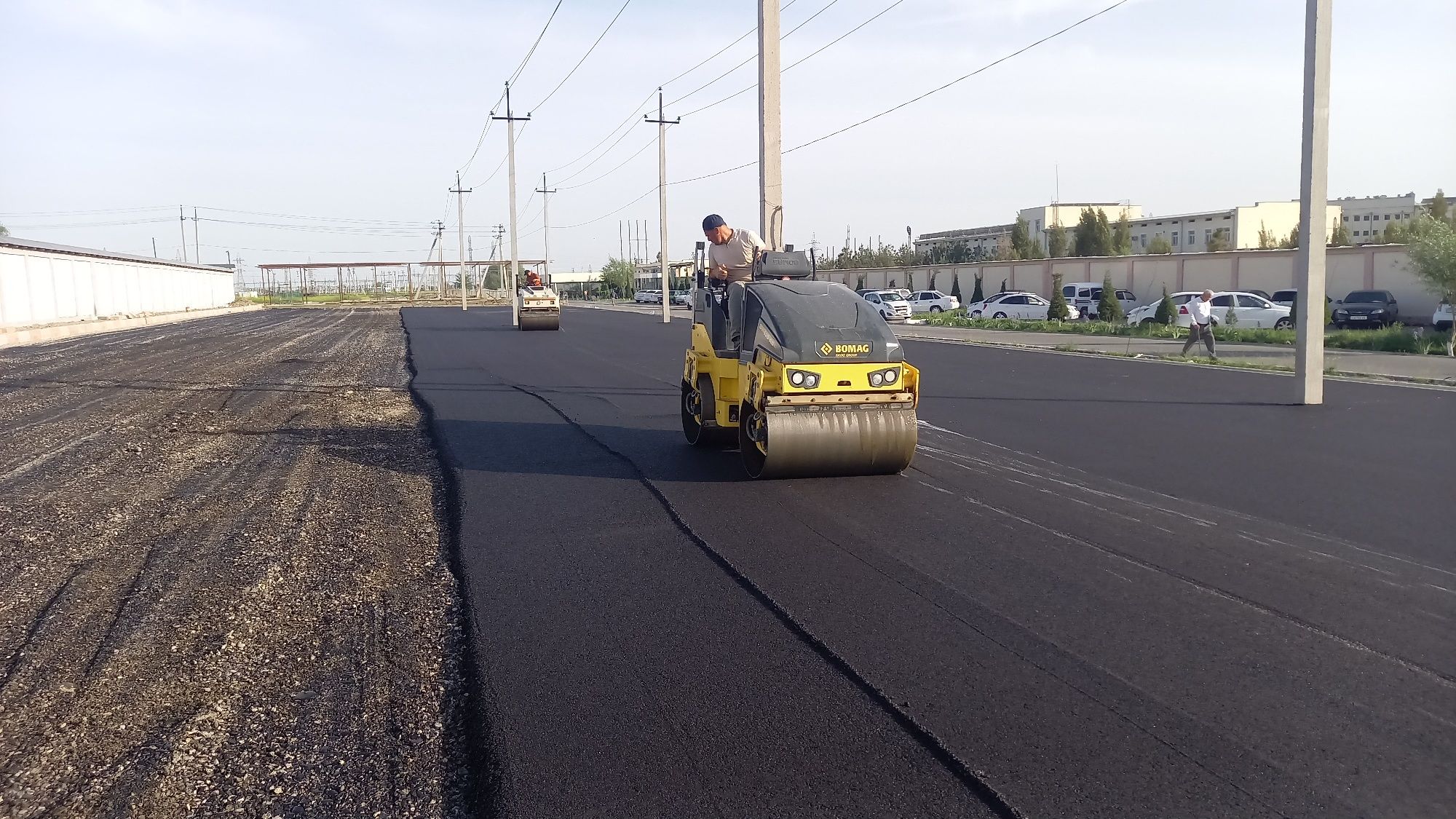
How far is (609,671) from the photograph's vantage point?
518 cm

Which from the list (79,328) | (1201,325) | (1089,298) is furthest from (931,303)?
(79,328)

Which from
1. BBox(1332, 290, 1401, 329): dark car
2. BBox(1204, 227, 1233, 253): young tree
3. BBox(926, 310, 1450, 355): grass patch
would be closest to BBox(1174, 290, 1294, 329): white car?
BBox(926, 310, 1450, 355): grass patch

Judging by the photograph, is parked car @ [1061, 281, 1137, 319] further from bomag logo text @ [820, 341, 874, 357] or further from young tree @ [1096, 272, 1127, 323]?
bomag logo text @ [820, 341, 874, 357]

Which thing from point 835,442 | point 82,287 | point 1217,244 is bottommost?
point 835,442

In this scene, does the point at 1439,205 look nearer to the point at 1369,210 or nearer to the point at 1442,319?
the point at 1442,319

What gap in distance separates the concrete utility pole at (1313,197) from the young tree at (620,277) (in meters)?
99.5

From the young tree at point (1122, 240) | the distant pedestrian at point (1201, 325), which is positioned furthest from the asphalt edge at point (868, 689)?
the young tree at point (1122, 240)

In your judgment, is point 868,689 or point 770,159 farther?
point 770,159

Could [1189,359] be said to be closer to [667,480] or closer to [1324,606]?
[667,480]

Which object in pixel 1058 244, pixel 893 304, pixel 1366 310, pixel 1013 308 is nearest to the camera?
pixel 1366 310

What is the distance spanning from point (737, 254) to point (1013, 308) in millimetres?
37008

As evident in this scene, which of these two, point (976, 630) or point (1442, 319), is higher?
point (1442, 319)

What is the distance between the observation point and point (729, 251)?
1145cm

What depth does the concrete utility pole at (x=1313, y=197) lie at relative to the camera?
46.9 feet
